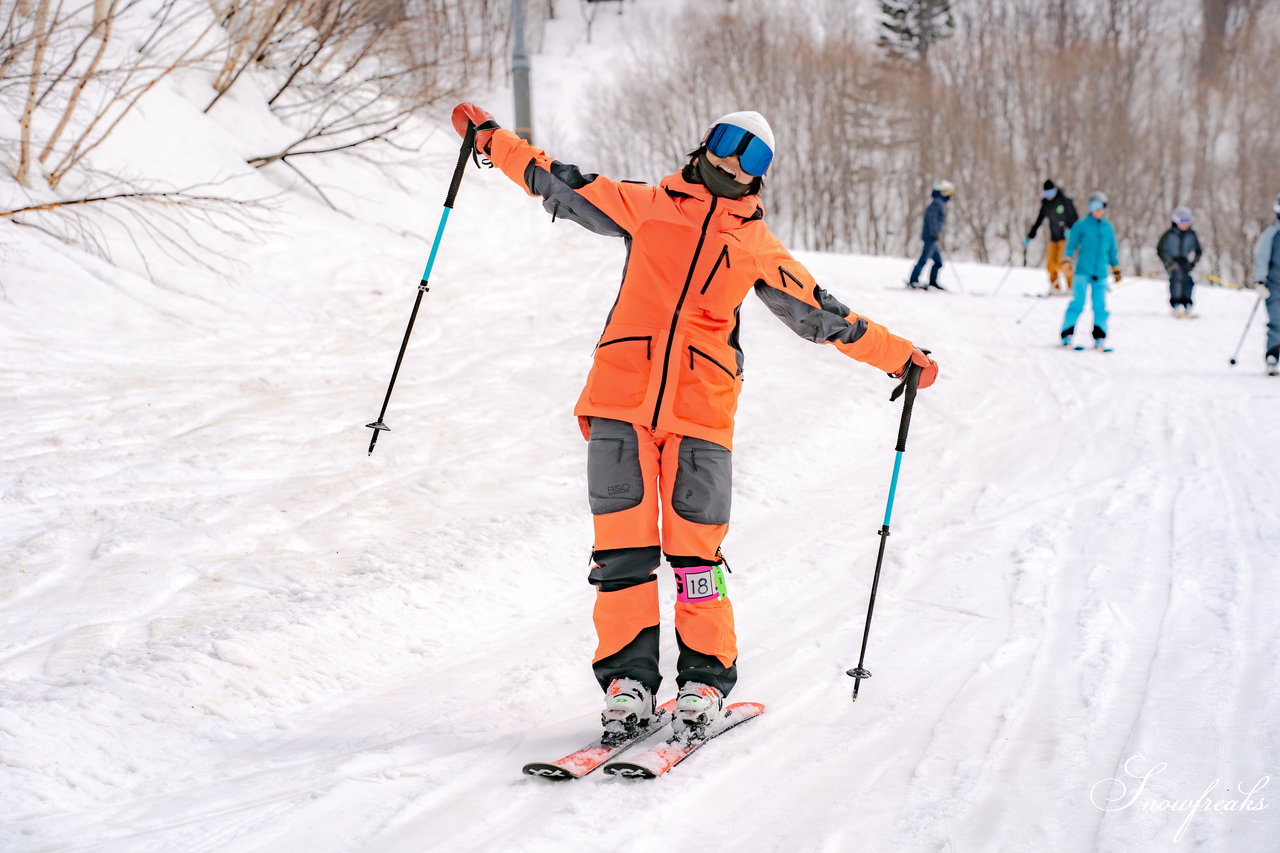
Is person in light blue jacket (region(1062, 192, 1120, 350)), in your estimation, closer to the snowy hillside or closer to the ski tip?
the snowy hillside

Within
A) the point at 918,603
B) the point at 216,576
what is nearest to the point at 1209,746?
the point at 918,603

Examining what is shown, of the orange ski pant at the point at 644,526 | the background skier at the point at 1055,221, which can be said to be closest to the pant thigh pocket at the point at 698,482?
the orange ski pant at the point at 644,526

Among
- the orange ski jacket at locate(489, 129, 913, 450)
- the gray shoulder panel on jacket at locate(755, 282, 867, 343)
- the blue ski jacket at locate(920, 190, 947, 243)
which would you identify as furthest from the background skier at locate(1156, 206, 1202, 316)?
the orange ski jacket at locate(489, 129, 913, 450)

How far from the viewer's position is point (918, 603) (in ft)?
15.4

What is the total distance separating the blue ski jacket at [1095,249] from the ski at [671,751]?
10041 millimetres

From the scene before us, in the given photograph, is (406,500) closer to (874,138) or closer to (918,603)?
(918,603)

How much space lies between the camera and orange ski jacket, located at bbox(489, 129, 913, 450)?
3160 millimetres

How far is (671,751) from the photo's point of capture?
3.12m

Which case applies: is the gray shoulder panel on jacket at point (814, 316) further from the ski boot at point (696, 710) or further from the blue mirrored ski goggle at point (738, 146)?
the ski boot at point (696, 710)

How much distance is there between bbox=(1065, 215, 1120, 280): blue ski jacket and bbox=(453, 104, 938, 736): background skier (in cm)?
988

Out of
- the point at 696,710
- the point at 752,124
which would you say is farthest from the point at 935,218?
the point at 696,710

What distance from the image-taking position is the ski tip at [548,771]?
297 centimetres

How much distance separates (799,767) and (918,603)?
178 centimetres

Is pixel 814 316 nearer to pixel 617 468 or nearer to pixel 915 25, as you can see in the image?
pixel 617 468
